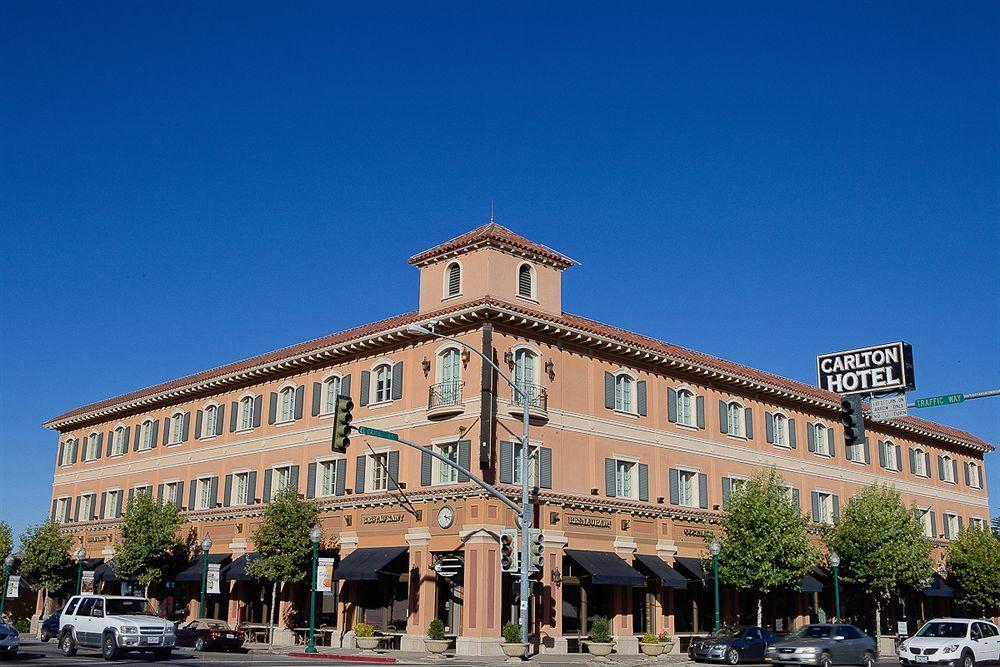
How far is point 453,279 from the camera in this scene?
43.0 metres

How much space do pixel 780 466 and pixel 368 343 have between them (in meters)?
21.5

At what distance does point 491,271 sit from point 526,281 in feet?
7.10

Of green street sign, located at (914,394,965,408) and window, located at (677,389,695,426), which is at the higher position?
window, located at (677,389,695,426)

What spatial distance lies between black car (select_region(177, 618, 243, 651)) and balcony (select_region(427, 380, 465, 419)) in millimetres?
11444

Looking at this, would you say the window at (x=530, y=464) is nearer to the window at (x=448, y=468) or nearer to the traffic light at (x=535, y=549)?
the window at (x=448, y=468)

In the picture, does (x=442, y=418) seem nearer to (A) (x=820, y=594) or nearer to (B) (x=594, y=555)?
(B) (x=594, y=555)

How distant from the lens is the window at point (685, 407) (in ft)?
150

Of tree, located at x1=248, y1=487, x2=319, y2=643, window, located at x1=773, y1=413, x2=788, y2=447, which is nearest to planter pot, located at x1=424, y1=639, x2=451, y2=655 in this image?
tree, located at x1=248, y1=487, x2=319, y2=643

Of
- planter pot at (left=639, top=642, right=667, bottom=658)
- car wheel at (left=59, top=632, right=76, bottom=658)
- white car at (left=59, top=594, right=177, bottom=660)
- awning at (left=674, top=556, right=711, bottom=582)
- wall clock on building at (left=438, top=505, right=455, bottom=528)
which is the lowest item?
planter pot at (left=639, top=642, right=667, bottom=658)

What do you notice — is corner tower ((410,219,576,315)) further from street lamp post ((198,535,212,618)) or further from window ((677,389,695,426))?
street lamp post ((198,535,212,618))

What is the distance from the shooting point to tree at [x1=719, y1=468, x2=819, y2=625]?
4216 centimetres

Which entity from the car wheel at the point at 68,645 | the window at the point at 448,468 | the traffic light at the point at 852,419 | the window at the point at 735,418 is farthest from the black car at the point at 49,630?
the traffic light at the point at 852,419

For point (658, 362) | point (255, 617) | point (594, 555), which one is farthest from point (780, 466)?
point (255, 617)

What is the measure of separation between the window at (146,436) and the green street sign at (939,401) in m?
42.9
